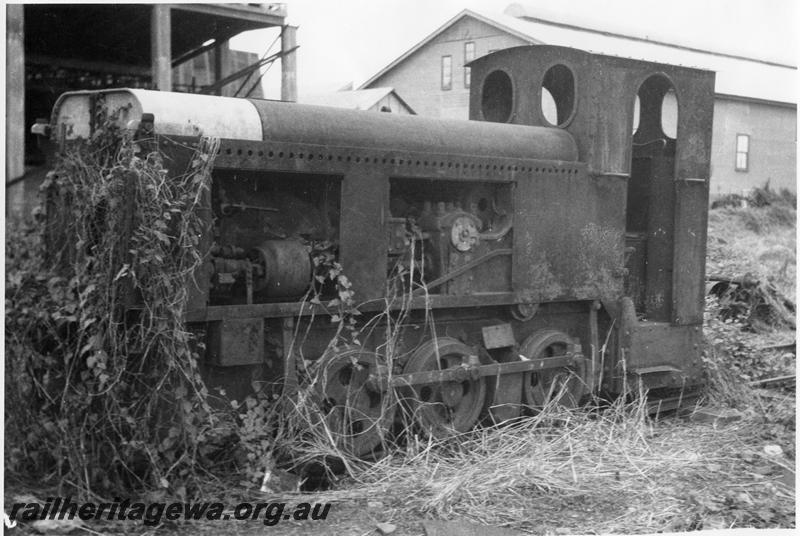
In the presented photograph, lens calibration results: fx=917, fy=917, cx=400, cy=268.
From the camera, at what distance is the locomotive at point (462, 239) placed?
525cm

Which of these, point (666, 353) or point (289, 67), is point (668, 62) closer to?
point (666, 353)

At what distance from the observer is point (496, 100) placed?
7.65 m

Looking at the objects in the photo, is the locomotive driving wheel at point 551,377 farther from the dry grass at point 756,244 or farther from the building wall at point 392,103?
the building wall at point 392,103

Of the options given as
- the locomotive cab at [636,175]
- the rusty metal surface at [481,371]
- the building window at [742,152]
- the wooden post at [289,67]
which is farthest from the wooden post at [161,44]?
the building window at [742,152]

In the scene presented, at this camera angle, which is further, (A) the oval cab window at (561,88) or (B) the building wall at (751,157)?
(B) the building wall at (751,157)

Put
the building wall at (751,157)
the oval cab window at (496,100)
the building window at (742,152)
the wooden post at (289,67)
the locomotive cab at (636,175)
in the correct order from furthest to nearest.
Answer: the building window at (742,152)
the building wall at (751,157)
the wooden post at (289,67)
the oval cab window at (496,100)
the locomotive cab at (636,175)

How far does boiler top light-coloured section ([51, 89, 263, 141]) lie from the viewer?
485 centimetres

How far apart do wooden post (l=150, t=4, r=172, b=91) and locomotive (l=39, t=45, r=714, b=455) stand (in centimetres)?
545

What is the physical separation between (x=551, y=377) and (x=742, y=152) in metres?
15.3

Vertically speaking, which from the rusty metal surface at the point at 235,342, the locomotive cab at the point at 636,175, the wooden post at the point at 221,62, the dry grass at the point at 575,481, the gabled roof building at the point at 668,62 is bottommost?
the dry grass at the point at 575,481

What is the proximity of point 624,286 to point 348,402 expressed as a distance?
3053mm

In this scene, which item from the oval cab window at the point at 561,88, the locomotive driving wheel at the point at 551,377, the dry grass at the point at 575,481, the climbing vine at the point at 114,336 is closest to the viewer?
the climbing vine at the point at 114,336

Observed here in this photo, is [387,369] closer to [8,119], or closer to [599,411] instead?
[599,411]

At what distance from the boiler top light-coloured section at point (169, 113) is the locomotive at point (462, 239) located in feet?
0.04
